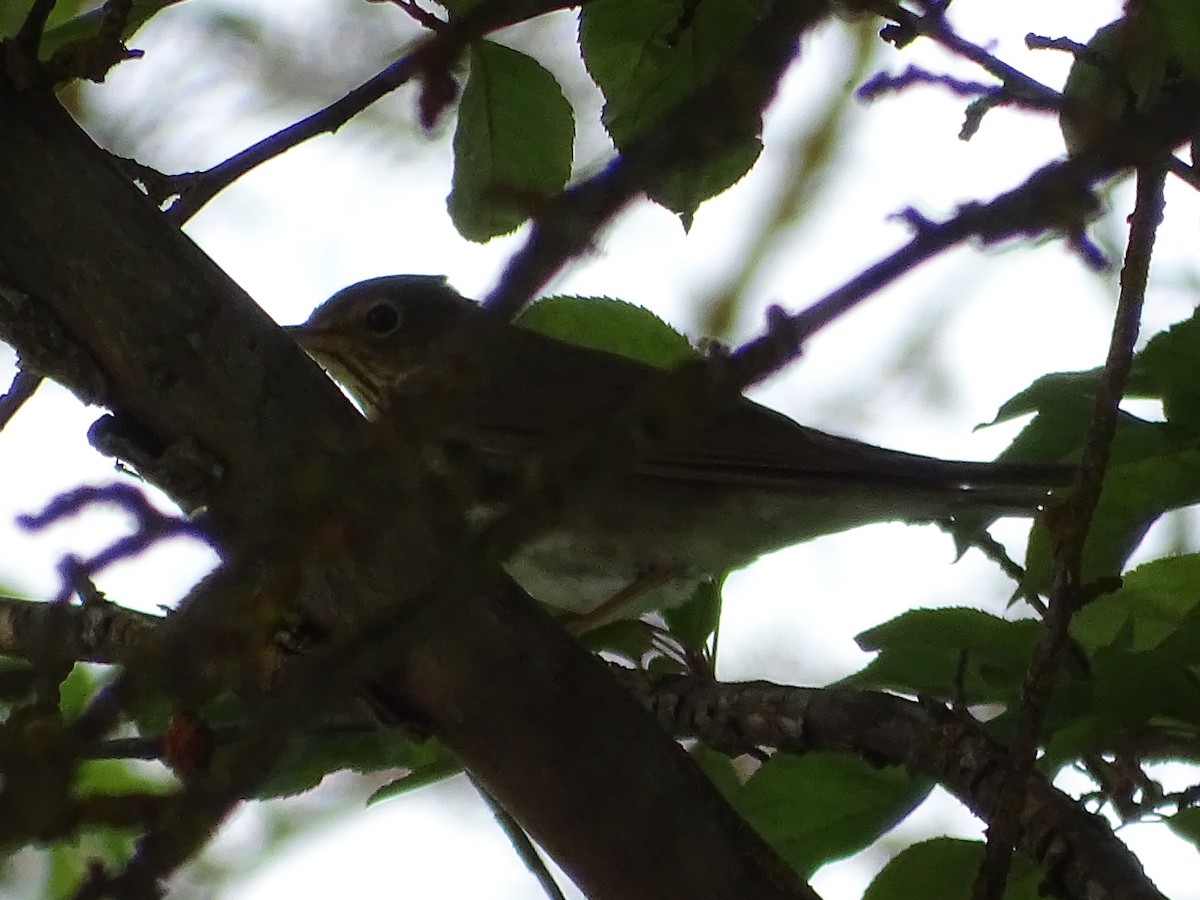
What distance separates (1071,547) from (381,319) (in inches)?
136

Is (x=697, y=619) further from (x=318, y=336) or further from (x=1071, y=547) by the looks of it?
(x=318, y=336)

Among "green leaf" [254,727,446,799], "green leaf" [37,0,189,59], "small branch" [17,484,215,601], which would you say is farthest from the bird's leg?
"small branch" [17,484,215,601]

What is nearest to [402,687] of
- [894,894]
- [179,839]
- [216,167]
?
[894,894]

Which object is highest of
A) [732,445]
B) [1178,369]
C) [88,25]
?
[732,445]

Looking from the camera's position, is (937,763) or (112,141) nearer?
(937,763)

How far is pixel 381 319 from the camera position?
4.79 metres

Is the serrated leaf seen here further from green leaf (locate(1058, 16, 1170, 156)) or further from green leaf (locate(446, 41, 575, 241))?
green leaf (locate(446, 41, 575, 241))

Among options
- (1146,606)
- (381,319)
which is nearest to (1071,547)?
(1146,606)

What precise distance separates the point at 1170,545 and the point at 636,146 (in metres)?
3.39

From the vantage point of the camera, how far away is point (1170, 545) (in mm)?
3834

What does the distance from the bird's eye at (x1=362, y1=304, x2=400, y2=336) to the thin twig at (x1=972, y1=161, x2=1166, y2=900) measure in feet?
11.0

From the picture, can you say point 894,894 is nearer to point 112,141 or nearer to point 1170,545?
point 1170,545

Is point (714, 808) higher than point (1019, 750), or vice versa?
point (714, 808)

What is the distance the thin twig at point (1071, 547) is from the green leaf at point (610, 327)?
1184mm
